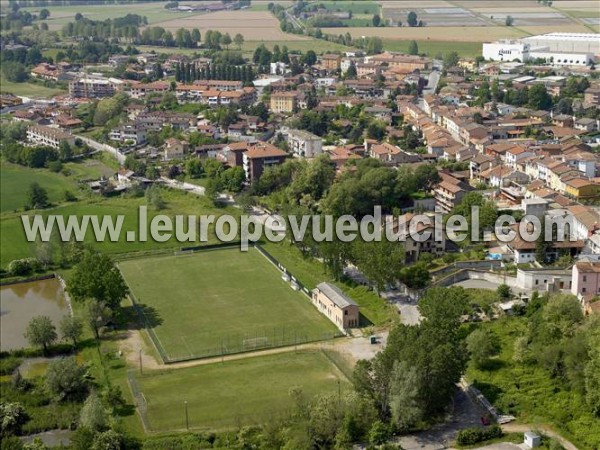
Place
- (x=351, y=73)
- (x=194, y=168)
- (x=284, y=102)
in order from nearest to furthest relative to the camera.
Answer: (x=194, y=168)
(x=284, y=102)
(x=351, y=73)

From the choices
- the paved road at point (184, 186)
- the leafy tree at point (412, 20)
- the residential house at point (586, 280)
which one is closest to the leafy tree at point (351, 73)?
the paved road at point (184, 186)

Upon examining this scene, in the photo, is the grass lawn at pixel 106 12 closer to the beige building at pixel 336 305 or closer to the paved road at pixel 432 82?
the paved road at pixel 432 82

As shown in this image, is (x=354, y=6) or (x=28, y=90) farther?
(x=354, y=6)

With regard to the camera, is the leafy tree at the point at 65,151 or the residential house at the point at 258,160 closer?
the residential house at the point at 258,160

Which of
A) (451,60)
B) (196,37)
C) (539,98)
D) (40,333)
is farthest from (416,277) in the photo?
(196,37)

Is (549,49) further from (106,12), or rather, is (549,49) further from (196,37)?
(106,12)

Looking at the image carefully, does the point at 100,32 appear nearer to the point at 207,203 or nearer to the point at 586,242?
the point at 207,203
